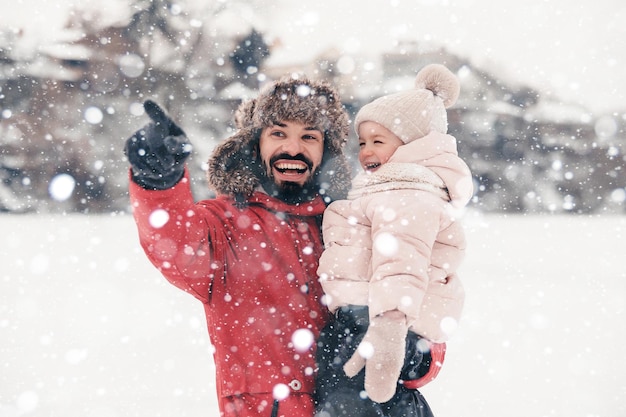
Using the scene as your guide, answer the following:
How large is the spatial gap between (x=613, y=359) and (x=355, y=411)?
8.83ft

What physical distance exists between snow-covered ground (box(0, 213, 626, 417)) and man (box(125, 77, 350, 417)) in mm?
1286

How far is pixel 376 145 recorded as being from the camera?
1524 mm

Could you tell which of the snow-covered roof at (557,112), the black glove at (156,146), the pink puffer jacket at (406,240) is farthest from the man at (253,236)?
the snow-covered roof at (557,112)

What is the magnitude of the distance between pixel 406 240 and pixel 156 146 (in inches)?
22.7

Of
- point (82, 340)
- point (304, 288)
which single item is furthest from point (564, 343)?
point (82, 340)

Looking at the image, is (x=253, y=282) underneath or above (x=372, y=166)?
underneath

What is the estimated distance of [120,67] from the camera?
28.1 ft

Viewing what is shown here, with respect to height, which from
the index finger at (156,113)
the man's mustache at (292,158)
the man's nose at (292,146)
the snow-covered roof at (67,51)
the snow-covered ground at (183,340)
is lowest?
the snow-covered ground at (183,340)

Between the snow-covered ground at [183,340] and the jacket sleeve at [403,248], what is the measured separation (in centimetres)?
164

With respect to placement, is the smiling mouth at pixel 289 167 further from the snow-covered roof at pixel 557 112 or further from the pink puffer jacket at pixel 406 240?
the snow-covered roof at pixel 557 112

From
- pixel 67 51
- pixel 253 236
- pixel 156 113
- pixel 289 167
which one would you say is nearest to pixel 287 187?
pixel 289 167

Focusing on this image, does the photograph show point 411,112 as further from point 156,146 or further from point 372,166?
point 156,146

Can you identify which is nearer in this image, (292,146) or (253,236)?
(253,236)

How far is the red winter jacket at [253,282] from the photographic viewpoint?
4.31 ft
